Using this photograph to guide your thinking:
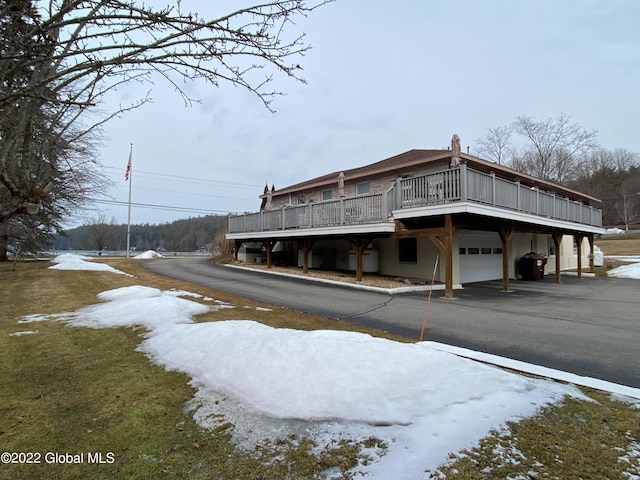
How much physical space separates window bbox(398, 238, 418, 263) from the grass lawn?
11574 millimetres

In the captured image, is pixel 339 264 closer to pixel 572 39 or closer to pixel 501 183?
pixel 501 183

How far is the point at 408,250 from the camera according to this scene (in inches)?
617

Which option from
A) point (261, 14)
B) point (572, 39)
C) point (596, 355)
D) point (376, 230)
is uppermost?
point (572, 39)

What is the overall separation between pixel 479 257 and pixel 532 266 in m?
3.32

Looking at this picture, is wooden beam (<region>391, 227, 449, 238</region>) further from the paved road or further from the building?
the paved road

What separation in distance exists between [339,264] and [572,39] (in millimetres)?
13113

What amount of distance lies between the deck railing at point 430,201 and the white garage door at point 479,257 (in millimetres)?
2859

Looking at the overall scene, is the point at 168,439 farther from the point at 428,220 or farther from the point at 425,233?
the point at 428,220

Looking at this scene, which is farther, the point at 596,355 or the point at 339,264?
the point at 339,264

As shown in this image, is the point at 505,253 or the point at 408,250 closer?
the point at 505,253

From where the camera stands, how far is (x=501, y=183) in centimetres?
1221

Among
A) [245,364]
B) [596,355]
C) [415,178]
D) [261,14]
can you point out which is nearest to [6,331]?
[245,364]

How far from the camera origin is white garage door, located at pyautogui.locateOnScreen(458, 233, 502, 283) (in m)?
15.8

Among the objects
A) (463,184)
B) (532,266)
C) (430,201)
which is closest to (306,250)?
(430,201)
